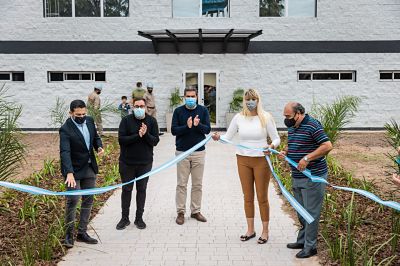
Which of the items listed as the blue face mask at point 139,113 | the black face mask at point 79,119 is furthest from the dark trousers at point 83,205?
the blue face mask at point 139,113

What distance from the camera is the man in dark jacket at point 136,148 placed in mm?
6410

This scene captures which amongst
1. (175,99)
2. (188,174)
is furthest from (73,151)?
(175,99)

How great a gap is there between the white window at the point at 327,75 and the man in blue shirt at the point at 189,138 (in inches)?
472

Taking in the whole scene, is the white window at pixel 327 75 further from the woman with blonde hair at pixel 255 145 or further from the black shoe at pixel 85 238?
the black shoe at pixel 85 238

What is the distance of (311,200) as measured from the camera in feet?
17.7

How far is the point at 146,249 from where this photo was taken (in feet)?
19.0

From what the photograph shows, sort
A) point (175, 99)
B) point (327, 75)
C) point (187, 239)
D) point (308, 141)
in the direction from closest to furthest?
point (308, 141)
point (187, 239)
point (175, 99)
point (327, 75)

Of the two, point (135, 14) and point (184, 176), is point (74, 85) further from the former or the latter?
point (184, 176)

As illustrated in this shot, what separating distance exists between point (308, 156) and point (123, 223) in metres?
2.87

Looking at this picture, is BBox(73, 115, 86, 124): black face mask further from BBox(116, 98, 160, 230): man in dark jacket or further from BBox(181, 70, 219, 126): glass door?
BBox(181, 70, 219, 126): glass door

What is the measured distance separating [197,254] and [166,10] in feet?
44.2

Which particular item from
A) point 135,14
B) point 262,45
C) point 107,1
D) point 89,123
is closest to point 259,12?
point 262,45

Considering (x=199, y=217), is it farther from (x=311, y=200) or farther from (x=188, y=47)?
(x=188, y=47)

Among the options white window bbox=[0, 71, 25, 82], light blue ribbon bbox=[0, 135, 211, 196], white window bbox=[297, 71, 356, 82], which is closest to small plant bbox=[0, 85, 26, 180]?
light blue ribbon bbox=[0, 135, 211, 196]
